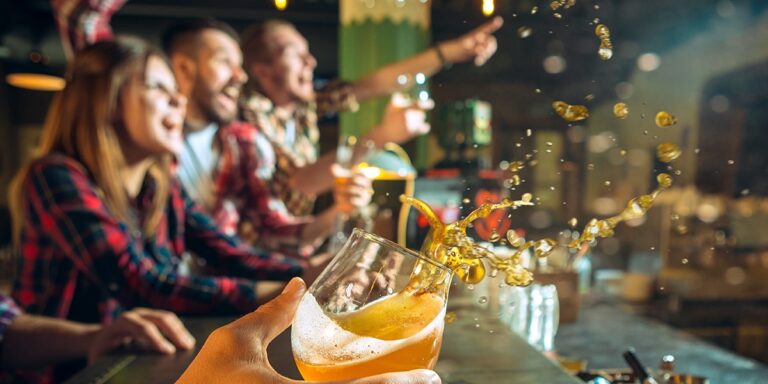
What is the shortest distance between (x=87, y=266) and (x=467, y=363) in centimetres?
121

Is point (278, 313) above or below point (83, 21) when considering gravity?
below

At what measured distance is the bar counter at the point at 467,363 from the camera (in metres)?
0.91

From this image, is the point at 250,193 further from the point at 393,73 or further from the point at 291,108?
the point at 393,73

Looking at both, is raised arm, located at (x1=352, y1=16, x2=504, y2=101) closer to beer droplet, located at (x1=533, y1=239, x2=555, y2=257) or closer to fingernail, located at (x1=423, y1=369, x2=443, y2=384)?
beer droplet, located at (x1=533, y1=239, x2=555, y2=257)

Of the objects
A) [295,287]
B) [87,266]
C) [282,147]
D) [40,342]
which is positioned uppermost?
[295,287]

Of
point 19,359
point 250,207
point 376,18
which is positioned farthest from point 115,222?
point 376,18

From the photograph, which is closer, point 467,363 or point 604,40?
point 604,40

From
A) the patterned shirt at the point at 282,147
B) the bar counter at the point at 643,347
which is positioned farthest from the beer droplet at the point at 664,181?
the patterned shirt at the point at 282,147

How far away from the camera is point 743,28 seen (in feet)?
17.2

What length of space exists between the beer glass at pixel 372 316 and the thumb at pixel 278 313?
53 mm

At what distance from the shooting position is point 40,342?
157 cm

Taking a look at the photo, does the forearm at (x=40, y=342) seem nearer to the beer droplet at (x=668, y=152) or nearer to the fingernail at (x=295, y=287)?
the fingernail at (x=295, y=287)

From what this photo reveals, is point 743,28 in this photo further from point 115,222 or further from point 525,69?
point 115,222

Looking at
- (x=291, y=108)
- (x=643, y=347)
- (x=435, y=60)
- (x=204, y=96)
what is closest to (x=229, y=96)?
(x=204, y=96)
